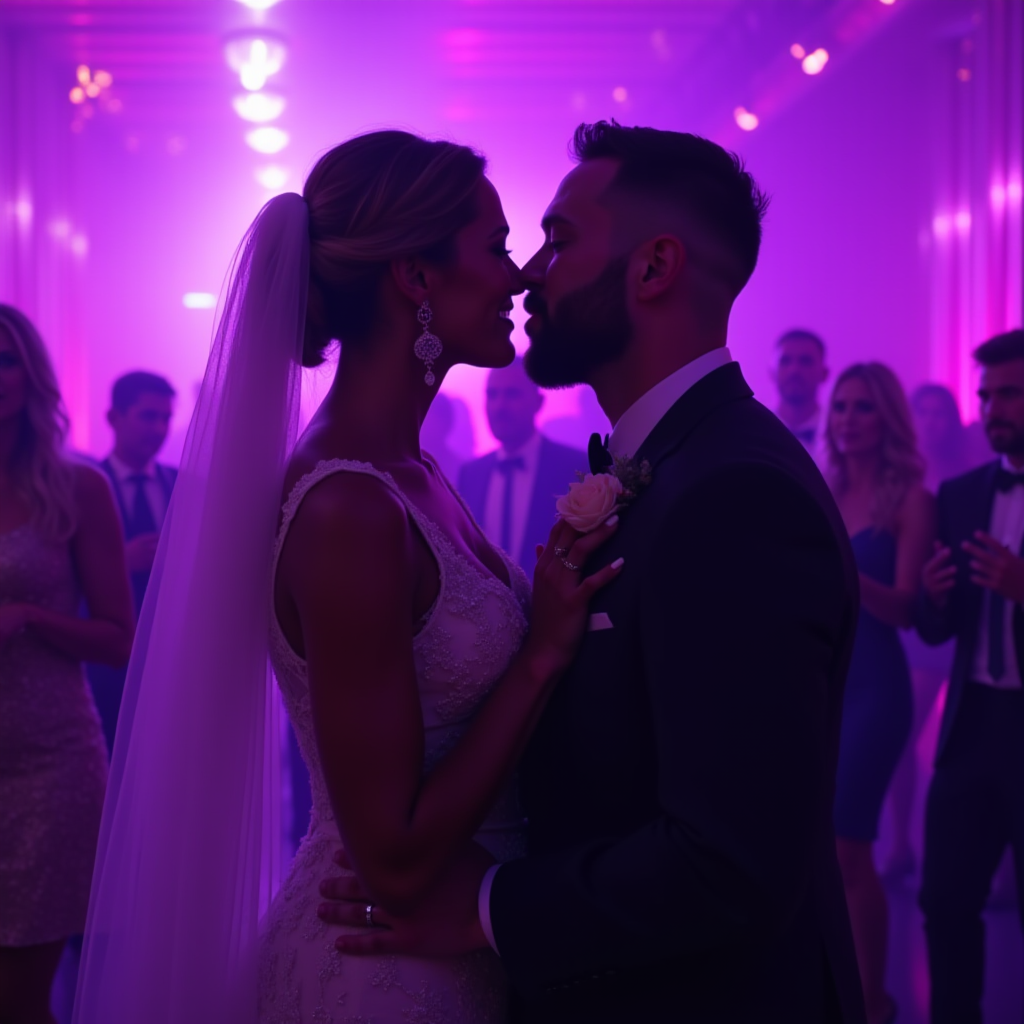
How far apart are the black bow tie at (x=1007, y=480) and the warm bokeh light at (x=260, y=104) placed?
7177 millimetres

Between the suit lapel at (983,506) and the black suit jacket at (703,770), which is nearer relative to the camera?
the black suit jacket at (703,770)

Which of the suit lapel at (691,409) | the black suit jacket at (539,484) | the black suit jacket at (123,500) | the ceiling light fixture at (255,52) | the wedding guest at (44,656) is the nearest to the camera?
the suit lapel at (691,409)

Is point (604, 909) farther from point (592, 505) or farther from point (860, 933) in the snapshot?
point (860, 933)

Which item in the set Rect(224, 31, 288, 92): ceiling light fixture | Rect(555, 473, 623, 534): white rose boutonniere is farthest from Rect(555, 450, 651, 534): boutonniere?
Rect(224, 31, 288, 92): ceiling light fixture

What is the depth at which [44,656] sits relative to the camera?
108 inches

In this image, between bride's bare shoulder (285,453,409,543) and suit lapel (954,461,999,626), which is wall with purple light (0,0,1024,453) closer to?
suit lapel (954,461,999,626)

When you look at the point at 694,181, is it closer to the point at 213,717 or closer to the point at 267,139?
the point at 213,717

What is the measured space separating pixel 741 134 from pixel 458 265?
8.39 meters

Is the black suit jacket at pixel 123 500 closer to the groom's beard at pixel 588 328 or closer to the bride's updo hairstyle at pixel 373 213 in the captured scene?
the bride's updo hairstyle at pixel 373 213

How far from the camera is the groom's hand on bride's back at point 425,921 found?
1.40 metres

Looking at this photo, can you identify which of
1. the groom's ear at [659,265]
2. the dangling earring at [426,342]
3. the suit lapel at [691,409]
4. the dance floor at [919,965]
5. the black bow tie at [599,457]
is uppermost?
the groom's ear at [659,265]

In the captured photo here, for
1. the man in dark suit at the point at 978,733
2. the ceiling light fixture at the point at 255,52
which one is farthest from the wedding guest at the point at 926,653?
the ceiling light fixture at the point at 255,52

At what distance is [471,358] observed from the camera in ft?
5.72

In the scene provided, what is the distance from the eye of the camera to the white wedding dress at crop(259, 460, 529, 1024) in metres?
1.43
